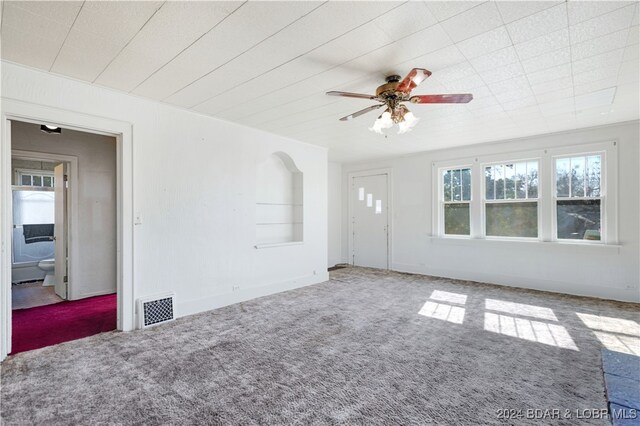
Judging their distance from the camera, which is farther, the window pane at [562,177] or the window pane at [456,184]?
the window pane at [456,184]

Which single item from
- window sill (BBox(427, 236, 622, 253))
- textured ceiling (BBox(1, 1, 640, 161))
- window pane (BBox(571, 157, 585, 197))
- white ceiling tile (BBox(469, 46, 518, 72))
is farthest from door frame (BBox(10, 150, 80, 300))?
window pane (BBox(571, 157, 585, 197))

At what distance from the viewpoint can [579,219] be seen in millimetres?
4863

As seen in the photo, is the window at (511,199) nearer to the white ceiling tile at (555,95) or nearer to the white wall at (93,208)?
the white ceiling tile at (555,95)

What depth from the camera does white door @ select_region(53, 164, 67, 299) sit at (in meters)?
4.54

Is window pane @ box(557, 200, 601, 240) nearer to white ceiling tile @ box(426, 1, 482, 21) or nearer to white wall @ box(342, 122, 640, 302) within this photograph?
white wall @ box(342, 122, 640, 302)

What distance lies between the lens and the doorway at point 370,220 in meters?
7.00

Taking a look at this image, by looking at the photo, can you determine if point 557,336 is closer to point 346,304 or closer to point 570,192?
point 346,304

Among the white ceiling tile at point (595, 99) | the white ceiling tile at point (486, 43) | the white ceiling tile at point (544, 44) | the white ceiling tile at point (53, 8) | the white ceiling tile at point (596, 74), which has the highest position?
the white ceiling tile at point (53, 8)

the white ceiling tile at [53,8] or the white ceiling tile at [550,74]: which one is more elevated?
the white ceiling tile at [53,8]

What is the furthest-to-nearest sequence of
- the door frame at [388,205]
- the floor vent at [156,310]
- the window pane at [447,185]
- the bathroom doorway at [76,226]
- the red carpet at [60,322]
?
the door frame at [388,205] → the window pane at [447,185] → the bathroom doorway at [76,226] → the floor vent at [156,310] → the red carpet at [60,322]

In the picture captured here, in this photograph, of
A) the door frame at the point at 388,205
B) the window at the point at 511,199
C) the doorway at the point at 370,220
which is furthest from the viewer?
the doorway at the point at 370,220

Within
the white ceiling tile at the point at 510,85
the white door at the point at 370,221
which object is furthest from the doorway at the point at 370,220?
the white ceiling tile at the point at 510,85

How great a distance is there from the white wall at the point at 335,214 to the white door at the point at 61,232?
493 centimetres

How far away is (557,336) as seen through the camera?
3129 millimetres
